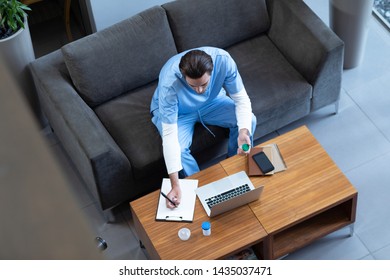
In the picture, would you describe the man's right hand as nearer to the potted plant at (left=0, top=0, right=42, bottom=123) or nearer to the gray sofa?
the gray sofa

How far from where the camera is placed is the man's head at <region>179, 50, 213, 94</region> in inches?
108

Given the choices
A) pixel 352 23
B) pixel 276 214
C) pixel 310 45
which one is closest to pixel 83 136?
pixel 276 214

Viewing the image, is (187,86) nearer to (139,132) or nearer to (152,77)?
(139,132)

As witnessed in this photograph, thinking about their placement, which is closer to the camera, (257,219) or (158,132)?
(257,219)

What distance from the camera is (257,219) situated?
2.85m

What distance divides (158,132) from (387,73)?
5.59 feet

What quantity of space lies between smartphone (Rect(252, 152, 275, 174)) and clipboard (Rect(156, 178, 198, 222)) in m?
0.33

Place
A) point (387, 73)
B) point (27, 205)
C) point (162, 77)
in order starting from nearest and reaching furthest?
point (27, 205) < point (162, 77) < point (387, 73)

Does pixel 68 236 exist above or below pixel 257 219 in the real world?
above

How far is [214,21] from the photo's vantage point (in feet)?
11.6

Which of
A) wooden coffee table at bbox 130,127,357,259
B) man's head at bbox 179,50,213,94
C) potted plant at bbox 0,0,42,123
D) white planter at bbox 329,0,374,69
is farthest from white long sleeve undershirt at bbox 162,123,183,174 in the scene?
white planter at bbox 329,0,374,69
